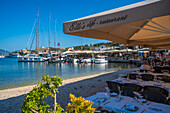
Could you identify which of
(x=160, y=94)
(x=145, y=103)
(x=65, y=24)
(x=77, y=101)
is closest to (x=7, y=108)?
(x=65, y=24)

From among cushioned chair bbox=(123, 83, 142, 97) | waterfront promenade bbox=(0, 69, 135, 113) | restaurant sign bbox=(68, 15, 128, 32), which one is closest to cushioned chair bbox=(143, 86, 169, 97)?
cushioned chair bbox=(123, 83, 142, 97)

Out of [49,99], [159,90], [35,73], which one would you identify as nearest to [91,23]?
[159,90]

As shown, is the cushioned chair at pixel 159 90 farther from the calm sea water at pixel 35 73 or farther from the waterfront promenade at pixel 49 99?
the calm sea water at pixel 35 73

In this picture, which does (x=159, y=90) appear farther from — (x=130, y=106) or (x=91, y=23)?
(x=91, y=23)

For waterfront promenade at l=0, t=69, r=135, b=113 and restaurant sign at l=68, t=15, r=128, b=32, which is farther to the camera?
waterfront promenade at l=0, t=69, r=135, b=113

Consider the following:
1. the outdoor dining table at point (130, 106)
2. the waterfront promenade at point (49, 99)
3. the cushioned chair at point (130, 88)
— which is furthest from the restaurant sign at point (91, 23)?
the waterfront promenade at point (49, 99)

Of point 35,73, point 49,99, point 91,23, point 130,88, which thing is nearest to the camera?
point 91,23

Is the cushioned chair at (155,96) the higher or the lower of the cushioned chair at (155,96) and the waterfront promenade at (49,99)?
the higher

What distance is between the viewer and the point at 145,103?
2.58 metres

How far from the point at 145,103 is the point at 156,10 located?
1.82m

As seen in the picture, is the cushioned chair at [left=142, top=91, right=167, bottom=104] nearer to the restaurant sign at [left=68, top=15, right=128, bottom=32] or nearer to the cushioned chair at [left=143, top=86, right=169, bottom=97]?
the cushioned chair at [left=143, top=86, right=169, bottom=97]

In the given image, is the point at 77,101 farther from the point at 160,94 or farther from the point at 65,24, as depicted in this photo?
the point at 160,94

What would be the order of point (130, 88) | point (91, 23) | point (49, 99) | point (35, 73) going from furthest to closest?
point (35, 73)
point (49, 99)
point (130, 88)
point (91, 23)

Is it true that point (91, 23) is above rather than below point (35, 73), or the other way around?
above
